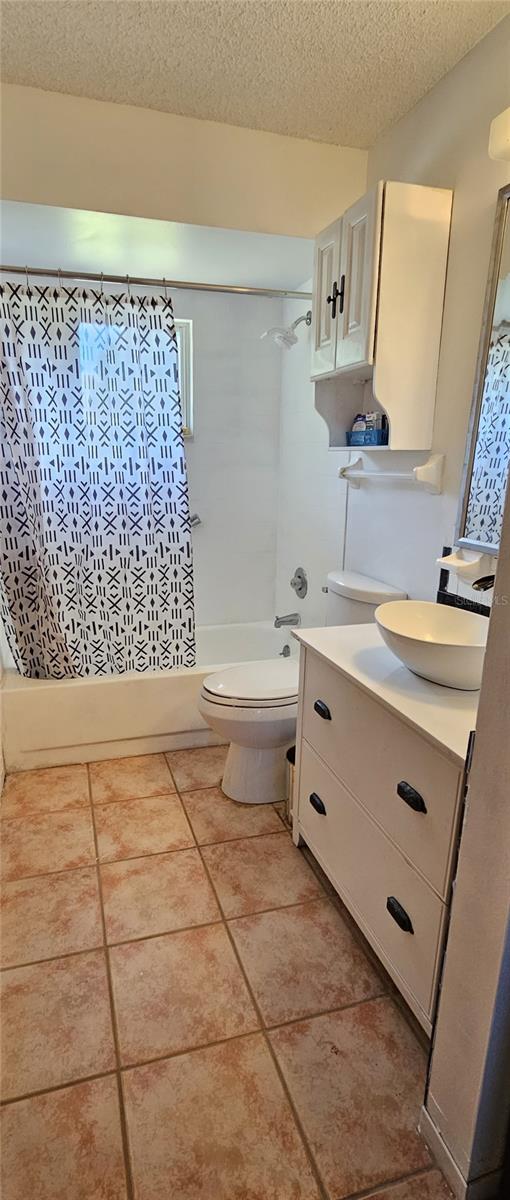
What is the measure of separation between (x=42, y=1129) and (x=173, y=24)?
272 centimetres

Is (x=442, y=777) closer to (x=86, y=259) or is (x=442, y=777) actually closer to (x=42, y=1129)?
(x=42, y=1129)

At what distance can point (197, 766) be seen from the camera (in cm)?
247

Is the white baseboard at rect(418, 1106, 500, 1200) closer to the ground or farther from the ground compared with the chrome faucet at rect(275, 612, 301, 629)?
closer to the ground

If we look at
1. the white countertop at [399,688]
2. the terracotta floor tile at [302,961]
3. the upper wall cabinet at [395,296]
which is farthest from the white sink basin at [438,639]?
the terracotta floor tile at [302,961]

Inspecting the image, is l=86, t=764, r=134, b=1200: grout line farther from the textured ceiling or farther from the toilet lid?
the textured ceiling

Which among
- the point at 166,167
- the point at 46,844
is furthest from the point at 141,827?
the point at 166,167

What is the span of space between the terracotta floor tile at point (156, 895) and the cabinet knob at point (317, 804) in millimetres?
406

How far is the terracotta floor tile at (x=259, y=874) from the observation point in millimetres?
1734

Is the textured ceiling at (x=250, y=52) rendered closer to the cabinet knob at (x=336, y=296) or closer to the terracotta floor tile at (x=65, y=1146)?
the cabinet knob at (x=336, y=296)

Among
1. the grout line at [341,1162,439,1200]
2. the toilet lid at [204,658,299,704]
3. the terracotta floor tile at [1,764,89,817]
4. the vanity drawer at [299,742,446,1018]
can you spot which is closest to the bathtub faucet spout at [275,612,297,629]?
the toilet lid at [204,658,299,704]

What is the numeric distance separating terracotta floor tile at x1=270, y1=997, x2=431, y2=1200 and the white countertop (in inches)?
30.1

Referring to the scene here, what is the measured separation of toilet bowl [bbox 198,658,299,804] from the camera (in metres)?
2.07

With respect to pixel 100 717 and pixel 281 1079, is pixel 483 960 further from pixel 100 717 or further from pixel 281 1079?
pixel 100 717

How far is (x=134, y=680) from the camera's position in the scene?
2.46 metres
